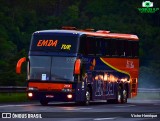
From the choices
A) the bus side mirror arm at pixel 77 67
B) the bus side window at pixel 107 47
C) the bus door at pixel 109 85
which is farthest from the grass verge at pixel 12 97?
the bus side mirror arm at pixel 77 67

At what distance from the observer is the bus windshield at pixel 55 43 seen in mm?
40062

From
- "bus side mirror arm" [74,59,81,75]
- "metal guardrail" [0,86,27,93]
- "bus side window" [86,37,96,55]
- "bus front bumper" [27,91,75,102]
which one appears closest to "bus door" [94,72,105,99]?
"bus side window" [86,37,96,55]

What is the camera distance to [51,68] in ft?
130

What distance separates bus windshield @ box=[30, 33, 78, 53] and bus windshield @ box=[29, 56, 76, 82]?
44 centimetres

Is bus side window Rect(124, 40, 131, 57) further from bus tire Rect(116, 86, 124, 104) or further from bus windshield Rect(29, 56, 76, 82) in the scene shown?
bus windshield Rect(29, 56, 76, 82)

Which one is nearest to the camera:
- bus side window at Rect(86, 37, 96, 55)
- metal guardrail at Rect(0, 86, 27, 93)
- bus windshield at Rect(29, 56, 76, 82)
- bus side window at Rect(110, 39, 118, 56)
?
bus windshield at Rect(29, 56, 76, 82)

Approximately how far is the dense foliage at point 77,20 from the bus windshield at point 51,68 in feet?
204

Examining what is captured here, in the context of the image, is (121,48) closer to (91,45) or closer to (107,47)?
(107,47)

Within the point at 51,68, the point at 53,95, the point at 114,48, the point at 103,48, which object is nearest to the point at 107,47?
the point at 103,48

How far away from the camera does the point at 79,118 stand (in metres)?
29.7

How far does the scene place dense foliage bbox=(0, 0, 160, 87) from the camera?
115 metres

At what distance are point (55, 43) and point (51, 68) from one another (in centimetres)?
122

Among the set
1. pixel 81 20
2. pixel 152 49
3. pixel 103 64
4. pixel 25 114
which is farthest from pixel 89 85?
pixel 81 20

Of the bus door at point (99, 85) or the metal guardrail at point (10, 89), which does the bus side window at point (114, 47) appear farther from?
the metal guardrail at point (10, 89)
